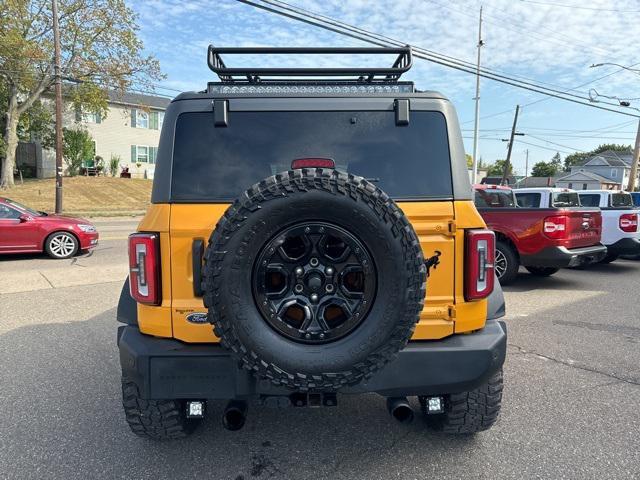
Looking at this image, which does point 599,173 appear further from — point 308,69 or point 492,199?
point 308,69

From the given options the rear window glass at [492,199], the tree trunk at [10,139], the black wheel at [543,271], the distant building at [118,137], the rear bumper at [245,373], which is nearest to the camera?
the rear bumper at [245,373]

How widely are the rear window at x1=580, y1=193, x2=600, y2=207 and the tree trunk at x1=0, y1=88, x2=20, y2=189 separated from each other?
106 feet

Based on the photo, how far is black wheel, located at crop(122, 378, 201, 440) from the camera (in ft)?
8.87

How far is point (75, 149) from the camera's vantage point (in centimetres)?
3581

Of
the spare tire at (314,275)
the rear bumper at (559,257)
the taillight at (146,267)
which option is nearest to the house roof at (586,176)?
the rear bumper at (559,257)

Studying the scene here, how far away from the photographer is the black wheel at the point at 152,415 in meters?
2.71

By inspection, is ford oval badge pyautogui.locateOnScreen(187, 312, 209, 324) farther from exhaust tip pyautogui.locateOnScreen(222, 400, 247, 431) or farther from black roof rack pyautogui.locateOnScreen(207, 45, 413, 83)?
black roof rack pyautogui.locateOnScreen(207, 45, 413, 83)

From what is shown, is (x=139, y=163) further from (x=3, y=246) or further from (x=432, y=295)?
(x=432, y=295)

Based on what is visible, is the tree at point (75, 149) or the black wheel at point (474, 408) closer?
the black wheel at point (474, 408)

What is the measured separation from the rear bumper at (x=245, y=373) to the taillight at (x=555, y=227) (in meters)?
5.59

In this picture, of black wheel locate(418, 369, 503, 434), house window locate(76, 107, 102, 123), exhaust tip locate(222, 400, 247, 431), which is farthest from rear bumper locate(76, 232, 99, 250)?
house window locate(76, 107, 102, 123)

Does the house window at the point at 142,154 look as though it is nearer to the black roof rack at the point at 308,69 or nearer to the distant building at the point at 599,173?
the black roof rack at the point at 308,69

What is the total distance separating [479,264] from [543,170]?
410 feet

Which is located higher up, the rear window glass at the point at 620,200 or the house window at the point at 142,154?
the house window at the point at 142,154
